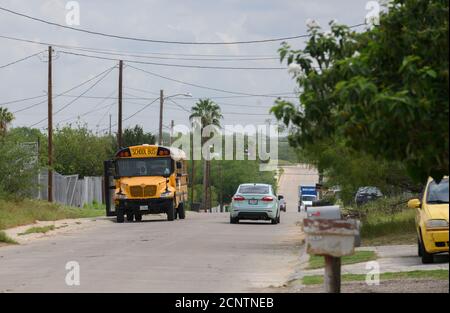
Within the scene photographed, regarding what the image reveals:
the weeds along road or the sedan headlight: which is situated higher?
the sedan headlight

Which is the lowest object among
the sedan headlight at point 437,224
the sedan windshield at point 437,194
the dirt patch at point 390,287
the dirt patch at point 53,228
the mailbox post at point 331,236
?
the dirt patch at point 53,228

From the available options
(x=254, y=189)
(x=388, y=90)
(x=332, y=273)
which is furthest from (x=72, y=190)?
(x=388, y=90)

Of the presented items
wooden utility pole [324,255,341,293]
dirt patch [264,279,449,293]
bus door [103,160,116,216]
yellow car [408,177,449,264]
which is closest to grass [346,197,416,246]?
yellow car [408,177,449,264]

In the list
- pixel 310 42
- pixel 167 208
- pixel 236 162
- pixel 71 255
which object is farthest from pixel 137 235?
pixel 236 162

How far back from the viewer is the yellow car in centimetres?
1817

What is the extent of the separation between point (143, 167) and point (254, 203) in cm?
538

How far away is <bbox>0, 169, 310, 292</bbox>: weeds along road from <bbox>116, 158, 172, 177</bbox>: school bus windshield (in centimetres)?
767

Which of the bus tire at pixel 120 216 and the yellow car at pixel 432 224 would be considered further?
the bus tire at pixel 120 216

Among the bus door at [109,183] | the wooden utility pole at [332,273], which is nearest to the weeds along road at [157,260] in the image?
the wooden utility pole at [332,273]

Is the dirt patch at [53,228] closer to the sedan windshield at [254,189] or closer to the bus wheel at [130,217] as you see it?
the bus wheel at [130,217]

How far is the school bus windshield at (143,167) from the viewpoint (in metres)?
42.1

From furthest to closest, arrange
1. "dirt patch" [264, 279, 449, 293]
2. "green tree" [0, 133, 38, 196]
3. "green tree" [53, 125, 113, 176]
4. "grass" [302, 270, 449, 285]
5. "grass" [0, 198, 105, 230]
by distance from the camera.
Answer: "green tree" [53, 125, 113, 176]
"green tree" [0, 133, 38, 196]
"grass" [0, 198, 105, 230]
"grass" [302, 270, 449, 285]
"dirt patch" [264, 279, 449, 293]

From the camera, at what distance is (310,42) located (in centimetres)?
1334

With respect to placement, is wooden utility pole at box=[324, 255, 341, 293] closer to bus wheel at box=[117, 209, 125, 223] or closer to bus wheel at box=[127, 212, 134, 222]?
bus wheel at box=[117, 209, 125, 223]
